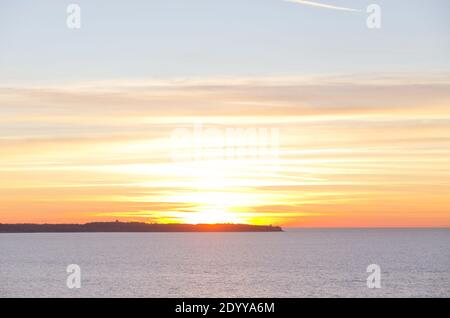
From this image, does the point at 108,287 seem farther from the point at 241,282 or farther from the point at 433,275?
the point at 433,275

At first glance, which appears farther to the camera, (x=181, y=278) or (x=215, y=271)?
(x=215, y=271)

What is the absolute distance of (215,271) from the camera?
96938 mm

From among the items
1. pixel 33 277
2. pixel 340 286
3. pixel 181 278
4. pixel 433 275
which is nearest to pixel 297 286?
pixel 340 286
